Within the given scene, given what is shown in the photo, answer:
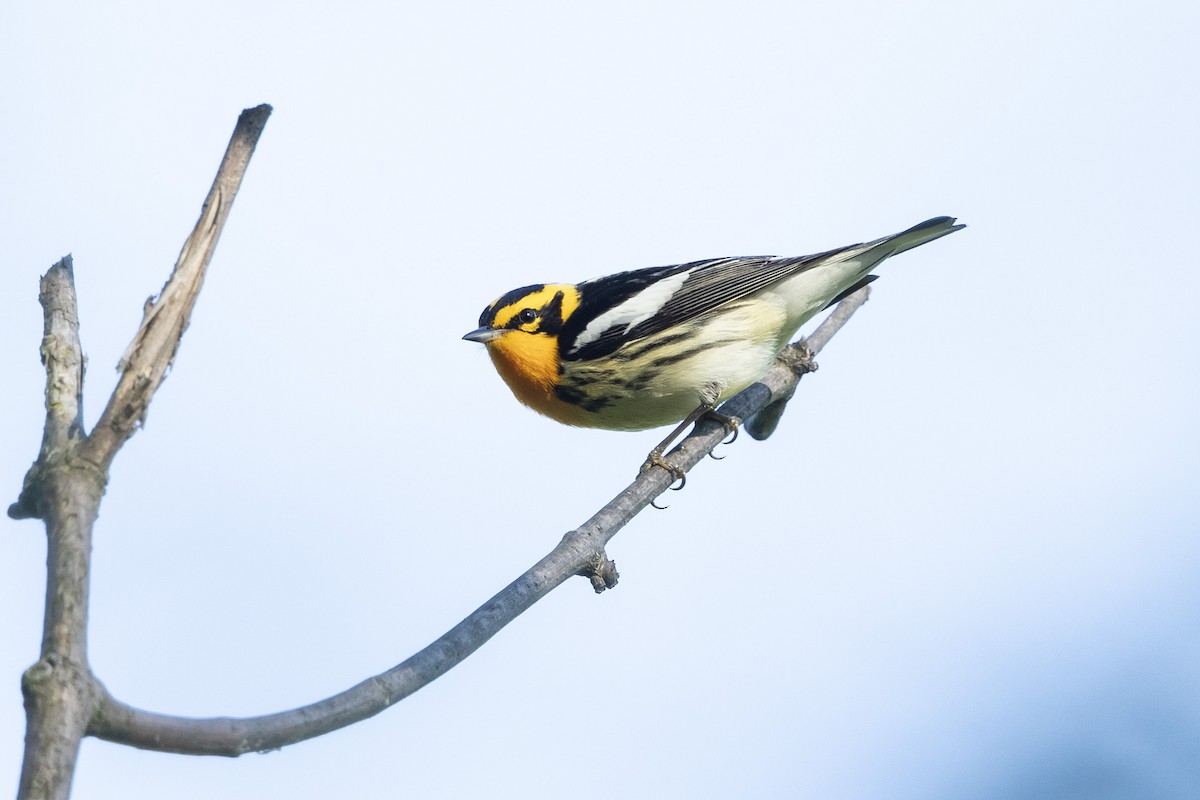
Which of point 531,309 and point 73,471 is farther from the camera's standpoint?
point 531,309

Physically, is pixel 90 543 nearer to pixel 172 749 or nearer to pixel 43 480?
pixel 43 480

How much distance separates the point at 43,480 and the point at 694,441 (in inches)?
114

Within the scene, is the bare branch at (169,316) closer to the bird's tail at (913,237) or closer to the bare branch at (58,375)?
the bare branch at (58,375)

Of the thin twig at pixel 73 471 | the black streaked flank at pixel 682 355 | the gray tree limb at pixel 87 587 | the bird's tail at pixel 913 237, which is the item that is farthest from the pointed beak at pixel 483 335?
the thin twig at pixel 73 471

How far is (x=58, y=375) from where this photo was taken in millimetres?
2414

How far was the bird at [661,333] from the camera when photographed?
467 centimetres

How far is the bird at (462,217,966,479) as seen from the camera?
4.67m

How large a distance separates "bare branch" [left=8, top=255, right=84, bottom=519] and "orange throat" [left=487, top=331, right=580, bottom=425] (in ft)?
7.03

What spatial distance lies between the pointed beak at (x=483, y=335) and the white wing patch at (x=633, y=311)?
0.34m

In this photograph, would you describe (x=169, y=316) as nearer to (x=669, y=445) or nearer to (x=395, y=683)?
(x=395, y=683)

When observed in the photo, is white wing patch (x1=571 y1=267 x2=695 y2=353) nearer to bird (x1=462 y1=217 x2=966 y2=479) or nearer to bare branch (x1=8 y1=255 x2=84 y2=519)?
bird (x1=462 y1=217 x2=966 y2=479)

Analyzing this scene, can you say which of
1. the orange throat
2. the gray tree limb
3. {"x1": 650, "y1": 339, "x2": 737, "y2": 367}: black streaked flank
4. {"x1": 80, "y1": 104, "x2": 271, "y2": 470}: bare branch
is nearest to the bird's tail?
{"x1": 650, "y1": 339, "x2": 737, "y2": 367}: black streaked flank

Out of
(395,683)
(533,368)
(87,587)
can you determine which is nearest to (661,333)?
(533,368)

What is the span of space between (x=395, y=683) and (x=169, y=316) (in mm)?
870
